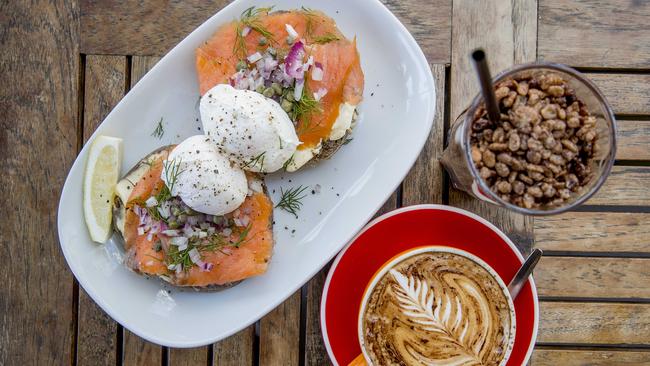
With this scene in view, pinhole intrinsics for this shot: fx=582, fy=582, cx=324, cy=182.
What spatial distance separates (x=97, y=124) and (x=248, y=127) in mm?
652

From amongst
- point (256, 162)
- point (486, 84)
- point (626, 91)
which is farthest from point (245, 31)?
point (626, 91)

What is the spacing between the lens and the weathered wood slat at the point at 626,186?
214cm

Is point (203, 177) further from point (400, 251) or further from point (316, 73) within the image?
point (400, 251)

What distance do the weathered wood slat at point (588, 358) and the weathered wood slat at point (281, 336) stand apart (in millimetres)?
878

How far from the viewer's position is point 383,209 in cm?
211

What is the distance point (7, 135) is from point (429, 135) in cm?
153

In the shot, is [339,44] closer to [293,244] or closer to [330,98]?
[330,98]

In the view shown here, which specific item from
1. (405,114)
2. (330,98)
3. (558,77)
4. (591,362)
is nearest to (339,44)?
(330,98)

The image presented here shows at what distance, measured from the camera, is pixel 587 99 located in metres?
1.68

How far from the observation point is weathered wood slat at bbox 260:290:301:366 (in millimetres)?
2100

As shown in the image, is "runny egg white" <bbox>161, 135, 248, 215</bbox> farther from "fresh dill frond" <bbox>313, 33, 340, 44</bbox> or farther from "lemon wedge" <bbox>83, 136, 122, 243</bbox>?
"fresh dill frond" <bbox>313, 33, 340, 44</bbox>

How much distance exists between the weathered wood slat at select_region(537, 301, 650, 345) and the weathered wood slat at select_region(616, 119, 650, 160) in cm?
55

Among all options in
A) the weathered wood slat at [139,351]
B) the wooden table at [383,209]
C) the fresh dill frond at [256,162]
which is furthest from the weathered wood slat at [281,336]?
the fresh dill frond at [256,162]

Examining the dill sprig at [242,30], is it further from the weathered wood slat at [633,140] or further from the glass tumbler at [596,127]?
the weathered wood slat at [633,140]
